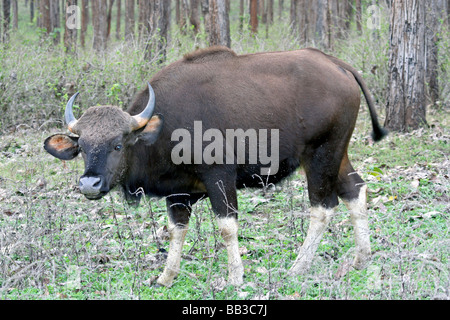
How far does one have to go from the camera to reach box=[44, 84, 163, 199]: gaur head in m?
4.33

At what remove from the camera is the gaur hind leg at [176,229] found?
16.0ft

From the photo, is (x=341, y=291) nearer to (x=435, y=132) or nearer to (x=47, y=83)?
(x=435, y=132)

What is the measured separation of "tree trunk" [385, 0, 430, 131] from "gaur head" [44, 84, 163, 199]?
232 inches

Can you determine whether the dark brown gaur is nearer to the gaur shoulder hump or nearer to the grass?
the gaur shoulder hump

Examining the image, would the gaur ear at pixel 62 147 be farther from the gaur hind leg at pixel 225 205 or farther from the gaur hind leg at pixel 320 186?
the gaur hind leg at pixel 320 186

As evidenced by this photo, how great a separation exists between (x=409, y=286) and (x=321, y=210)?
1350mm

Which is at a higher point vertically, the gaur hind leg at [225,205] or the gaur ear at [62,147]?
the gaur ear at [62,147]

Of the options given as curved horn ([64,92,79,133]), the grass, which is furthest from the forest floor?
curved horn ([64,92,79,133])

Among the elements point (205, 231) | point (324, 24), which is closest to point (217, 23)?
point (205, 231)

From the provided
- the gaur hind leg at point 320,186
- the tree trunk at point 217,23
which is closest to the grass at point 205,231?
the gaur hind leg at point 320,186

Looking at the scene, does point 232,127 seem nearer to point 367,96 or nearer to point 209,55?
point 209,55

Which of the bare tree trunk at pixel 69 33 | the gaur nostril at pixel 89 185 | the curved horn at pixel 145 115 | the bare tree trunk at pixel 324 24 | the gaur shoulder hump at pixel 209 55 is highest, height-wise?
the gaur shoulder hump at pixel 209 55
